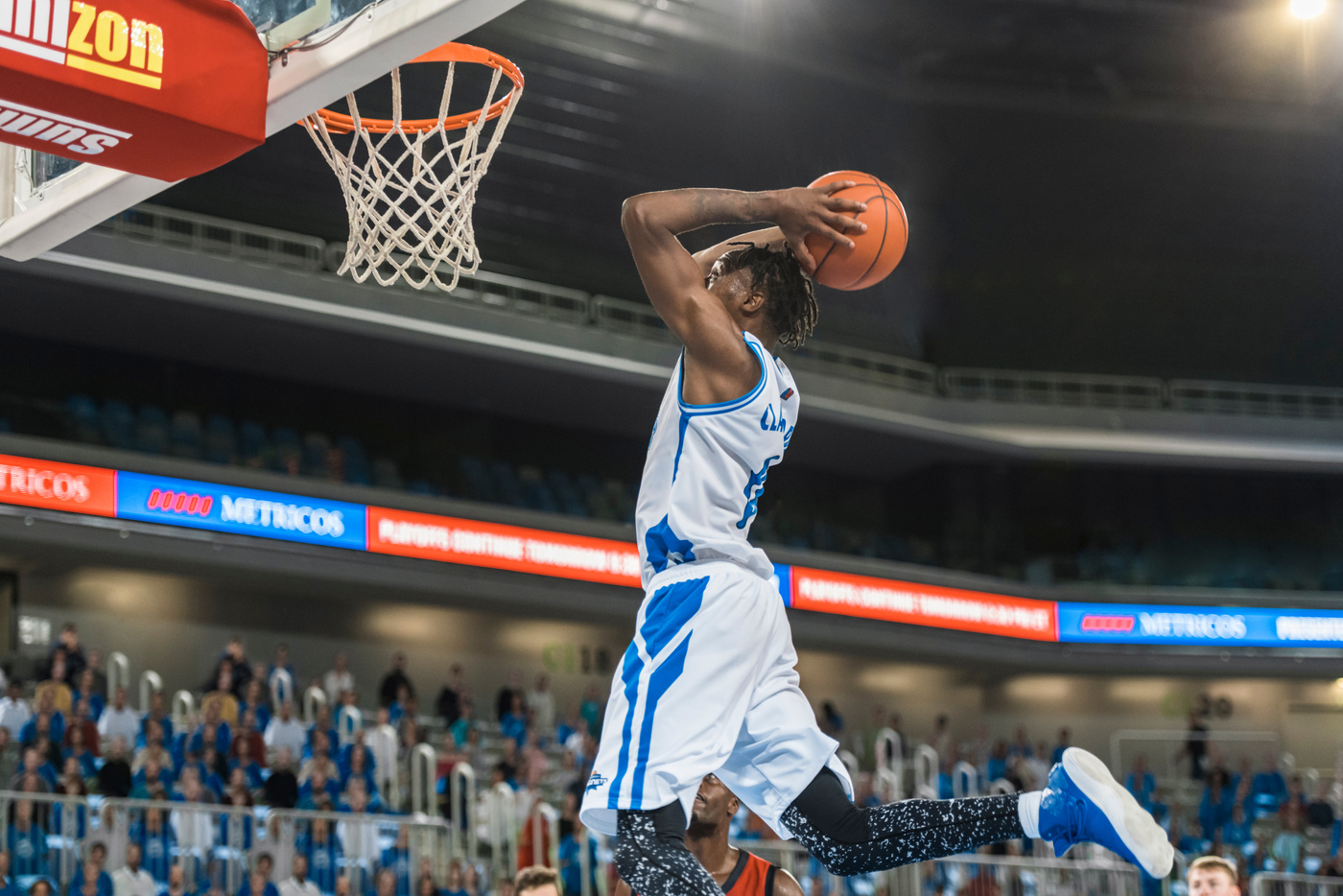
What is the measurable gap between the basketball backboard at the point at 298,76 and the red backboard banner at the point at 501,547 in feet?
45.3

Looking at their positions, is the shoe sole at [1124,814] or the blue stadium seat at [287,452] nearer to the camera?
the shoe sole at [1124,814]

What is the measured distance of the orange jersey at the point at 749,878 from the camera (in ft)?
17.3

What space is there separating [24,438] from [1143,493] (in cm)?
1842

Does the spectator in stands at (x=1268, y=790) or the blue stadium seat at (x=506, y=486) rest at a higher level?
the blue stadium seat at (x=506, y=486)

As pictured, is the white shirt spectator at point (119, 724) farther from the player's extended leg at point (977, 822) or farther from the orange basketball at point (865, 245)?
the orange basketball at point (865, 245)

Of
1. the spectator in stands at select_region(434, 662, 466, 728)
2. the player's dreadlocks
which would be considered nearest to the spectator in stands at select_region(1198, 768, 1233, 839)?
the spectator in stands at select_region(434, 662, 466, 728)

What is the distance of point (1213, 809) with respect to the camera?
18078mm

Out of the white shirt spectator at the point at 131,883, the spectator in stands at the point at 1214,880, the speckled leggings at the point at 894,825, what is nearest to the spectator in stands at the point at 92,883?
the white shirt spectator at the point at 131,883

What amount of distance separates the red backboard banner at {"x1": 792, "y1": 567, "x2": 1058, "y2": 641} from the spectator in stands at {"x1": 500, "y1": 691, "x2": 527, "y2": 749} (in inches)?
204

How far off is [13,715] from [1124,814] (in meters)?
12.0

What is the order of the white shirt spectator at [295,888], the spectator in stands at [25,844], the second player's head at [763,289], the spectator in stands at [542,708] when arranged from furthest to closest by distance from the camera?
the spectator in stands at [542,708]
the white shirt spectator at [295,888]
the spectator in stands at [25,844]
the second player's head at [763,289]

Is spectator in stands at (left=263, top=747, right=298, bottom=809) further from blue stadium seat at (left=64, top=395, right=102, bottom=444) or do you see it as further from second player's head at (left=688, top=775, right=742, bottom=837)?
second player's head at (left=688, top=775, right=742, bottom=837)

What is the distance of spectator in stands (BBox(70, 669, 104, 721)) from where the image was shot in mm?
13555

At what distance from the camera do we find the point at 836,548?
23.7 m
